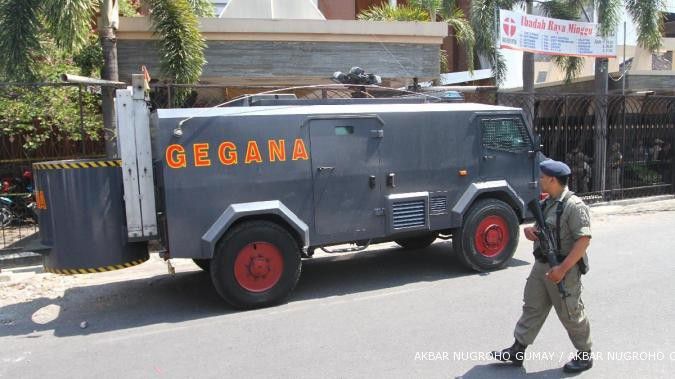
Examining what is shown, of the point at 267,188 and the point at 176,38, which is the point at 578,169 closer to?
the point at 176,38

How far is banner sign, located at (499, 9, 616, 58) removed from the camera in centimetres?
1252

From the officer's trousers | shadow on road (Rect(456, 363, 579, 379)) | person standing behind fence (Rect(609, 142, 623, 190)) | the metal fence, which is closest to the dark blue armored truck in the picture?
shadow on road (Rect(456, 363, 579, 379))

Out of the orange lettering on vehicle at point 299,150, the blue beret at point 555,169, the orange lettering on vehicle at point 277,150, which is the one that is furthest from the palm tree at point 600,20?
the blue beret at point 555,169

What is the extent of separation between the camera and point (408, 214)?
661cm

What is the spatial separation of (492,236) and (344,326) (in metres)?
2.73

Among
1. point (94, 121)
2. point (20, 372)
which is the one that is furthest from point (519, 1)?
point (20, 372)

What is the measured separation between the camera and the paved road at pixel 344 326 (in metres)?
4.31

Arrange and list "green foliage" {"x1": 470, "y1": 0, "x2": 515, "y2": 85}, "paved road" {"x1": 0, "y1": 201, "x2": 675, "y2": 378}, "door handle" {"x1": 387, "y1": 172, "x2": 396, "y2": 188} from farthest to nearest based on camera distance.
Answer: "green foliage" {"x1": 470, "y1": 0, "x2": 515, "y2": 85} < "door handle" {"x1": 387, "y1": 172, "x2": 396, "y2": 188} < "paved road" {"x1": 0, "y1": 201, "x2": 675, "y2": 378}

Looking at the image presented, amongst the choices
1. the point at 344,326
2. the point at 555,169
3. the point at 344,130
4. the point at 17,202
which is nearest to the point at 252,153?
the point at 344,130

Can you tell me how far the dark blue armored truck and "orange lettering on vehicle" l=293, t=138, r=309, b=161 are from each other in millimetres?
15

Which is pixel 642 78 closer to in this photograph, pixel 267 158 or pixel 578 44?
pixel 578 44

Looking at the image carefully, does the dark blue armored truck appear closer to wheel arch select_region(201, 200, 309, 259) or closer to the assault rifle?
wheel arch select_region(201, 200, 309, 259)

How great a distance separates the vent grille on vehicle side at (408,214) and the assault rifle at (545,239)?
2682 mm

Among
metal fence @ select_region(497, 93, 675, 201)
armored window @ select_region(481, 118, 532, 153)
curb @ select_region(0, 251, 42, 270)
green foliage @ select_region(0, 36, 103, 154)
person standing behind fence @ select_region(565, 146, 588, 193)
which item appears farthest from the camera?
person standing behind fence @ select_region(565, 146, 588, 193)
